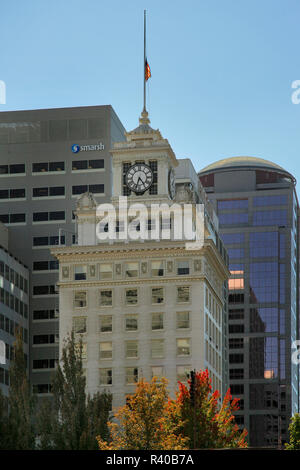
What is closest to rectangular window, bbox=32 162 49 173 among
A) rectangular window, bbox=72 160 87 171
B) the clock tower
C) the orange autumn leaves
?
rectangular window, bbox=72 160 87 171

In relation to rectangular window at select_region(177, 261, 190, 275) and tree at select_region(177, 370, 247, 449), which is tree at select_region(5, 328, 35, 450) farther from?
rectangular window at select_region(177, 261, 190, 275)

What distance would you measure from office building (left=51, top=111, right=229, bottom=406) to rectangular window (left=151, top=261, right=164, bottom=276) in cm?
14

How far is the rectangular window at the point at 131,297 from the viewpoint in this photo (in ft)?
459

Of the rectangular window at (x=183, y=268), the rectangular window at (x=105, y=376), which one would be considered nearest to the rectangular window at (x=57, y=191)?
the rectangular window at (x=183, y=268)

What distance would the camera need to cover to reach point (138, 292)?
459ft

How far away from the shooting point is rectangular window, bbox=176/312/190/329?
137375mm

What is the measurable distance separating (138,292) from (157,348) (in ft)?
26.7

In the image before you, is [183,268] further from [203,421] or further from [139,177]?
[203,421]

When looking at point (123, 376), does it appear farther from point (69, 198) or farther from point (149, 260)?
point (69, 198)

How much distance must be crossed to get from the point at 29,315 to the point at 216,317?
40.7 m

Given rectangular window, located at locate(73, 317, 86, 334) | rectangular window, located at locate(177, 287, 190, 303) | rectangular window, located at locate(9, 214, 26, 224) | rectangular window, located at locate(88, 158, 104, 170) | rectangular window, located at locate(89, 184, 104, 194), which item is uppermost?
rectangular window, located at locate(88, 158, 104, 170)
